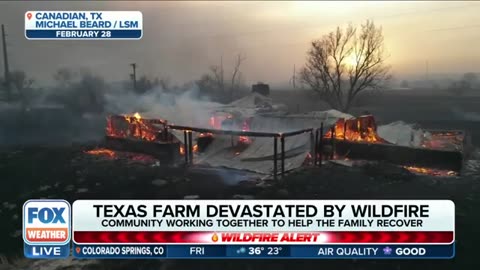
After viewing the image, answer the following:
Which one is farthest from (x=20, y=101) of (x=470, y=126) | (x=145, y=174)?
(x=470, y=126)

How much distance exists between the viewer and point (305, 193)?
12.1m

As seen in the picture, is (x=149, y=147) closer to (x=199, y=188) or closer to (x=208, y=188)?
(x=199, y=188)

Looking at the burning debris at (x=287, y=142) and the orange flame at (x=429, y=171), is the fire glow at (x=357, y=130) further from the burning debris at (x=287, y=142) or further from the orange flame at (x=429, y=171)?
the orange flame at (x=429, y=171)

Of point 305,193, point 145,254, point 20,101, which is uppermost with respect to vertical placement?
point 20,101

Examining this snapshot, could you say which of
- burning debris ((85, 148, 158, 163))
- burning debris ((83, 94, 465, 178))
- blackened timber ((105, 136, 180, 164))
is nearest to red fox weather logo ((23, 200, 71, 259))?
burning debris ((83, 94, 465, 178))

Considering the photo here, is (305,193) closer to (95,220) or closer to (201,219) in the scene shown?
(201,219)

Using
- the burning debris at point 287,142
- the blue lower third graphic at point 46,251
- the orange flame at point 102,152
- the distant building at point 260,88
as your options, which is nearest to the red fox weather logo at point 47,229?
the blue lower third graphic at point 46,251

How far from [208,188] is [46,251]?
25.7 ft

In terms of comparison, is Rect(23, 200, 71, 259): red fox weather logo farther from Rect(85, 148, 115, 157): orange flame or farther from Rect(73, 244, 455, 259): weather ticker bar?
Rect(85, 148, 115, 157): orange flame

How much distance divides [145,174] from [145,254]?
411 inches

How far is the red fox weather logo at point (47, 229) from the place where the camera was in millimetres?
5078

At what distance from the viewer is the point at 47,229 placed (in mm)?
5172

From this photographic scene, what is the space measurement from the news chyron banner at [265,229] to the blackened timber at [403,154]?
11335 mm

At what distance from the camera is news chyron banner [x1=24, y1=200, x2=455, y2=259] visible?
16.4 ft
